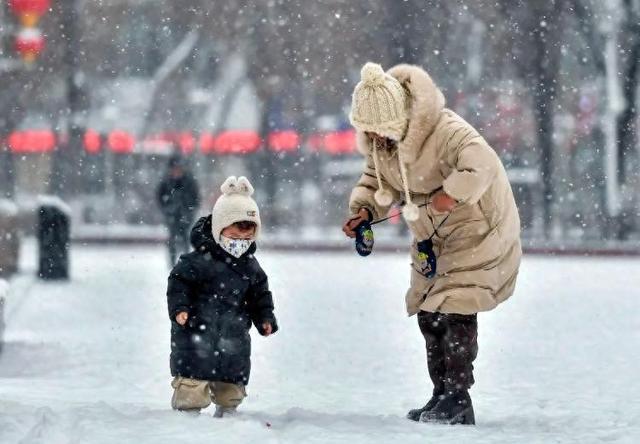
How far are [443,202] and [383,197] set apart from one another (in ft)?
1.52

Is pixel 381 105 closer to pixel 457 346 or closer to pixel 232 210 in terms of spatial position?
pixel 232 210

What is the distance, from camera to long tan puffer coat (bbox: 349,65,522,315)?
18.4ft

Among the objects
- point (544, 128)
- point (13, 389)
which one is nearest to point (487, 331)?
point (13, 389)

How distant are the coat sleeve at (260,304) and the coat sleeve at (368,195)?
544mm

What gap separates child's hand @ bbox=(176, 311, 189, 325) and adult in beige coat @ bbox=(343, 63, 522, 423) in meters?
0.86

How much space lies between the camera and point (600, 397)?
23.8 ft

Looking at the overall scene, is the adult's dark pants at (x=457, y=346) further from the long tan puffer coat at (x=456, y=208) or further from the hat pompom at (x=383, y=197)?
the hat pompom at (x=383, y=197)

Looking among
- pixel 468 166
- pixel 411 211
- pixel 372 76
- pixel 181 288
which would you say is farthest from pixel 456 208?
pixel 181 288

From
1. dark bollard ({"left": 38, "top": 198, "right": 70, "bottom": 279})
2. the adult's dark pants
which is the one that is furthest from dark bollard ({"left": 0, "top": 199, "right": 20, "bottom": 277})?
the adult's dark pants

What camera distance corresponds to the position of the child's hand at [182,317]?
562cm

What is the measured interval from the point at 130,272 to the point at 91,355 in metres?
9.25

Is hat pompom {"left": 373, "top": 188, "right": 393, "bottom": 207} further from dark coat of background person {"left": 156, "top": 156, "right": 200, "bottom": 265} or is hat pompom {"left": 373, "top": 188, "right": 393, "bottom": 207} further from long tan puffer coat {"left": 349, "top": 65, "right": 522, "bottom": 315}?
dark coat of background person {"left": 156, "top": 156, "right": 200, "bottom": 265}

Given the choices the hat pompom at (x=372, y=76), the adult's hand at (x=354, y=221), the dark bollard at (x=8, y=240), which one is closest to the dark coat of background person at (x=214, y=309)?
the adult's hand at (x=354, y=221)

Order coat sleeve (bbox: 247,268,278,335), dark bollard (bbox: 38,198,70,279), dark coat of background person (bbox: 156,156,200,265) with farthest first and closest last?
dark coat of background person (bbox: 156,156,200,265) → dark bollard (bbox: 38,198,70,279) → coat sleeve (bbox: 247,268,278,335)
